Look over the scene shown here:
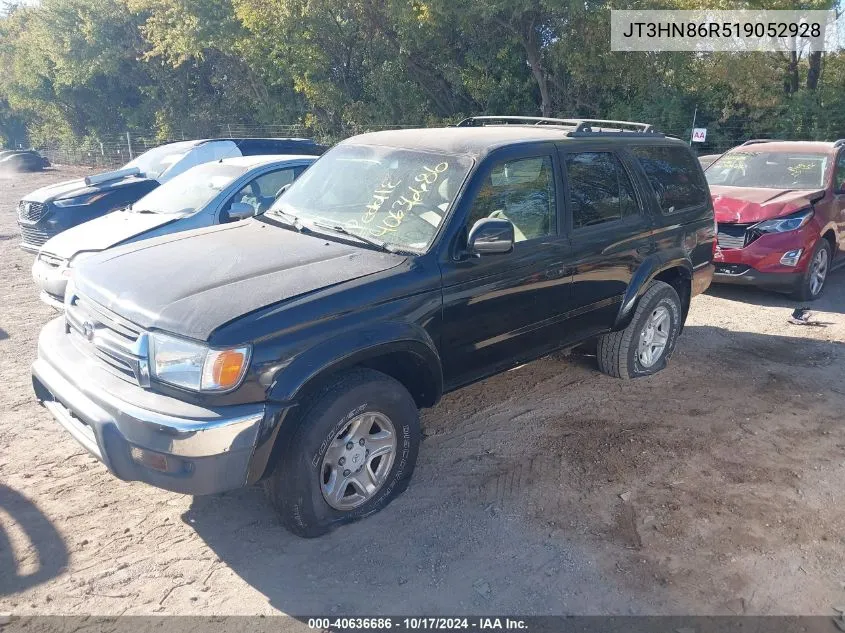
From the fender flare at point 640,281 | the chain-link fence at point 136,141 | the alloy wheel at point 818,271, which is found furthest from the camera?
the chain-link fence at point 136,141

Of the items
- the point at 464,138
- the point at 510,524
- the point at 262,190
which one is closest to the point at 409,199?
the point at 464,138

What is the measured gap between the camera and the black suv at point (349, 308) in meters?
2.96

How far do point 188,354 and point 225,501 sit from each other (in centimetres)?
118

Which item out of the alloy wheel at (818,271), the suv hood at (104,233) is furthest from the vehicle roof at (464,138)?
the alloy wheel at (818,271)

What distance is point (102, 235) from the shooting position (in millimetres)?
6484

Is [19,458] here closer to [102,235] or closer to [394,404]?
[394,404]

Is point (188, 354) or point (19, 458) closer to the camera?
point (188, 354)

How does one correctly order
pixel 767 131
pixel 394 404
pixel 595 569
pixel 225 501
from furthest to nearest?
pixel 767 131
pixel 225 501
pixel 394 404
pixel 595 569

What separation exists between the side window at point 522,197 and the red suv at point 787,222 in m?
4.36

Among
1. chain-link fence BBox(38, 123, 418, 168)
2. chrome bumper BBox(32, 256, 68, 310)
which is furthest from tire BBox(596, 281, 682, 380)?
chain-link fence BBox(38, 123, 418, 168)

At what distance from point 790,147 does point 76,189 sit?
9799mm

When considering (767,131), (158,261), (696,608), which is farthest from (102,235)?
(767,131)

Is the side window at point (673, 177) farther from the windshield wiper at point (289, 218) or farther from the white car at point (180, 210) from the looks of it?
the white car at point (180, 210)

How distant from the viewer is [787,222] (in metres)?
7.61
